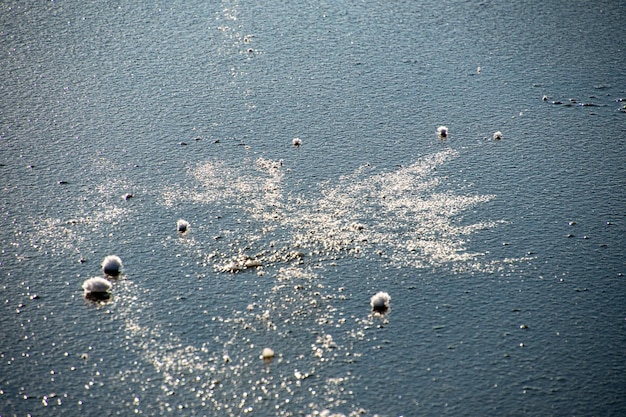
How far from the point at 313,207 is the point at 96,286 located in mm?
1087

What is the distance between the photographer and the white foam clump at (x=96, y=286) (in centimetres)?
308

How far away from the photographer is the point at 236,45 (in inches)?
208

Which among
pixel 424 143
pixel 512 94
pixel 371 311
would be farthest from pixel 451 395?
pixel 512 94

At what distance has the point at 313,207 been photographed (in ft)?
11.9

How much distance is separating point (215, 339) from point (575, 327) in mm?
1366

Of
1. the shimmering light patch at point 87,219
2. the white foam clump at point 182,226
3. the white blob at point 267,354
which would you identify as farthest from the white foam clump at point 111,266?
the white blob at point 267,354

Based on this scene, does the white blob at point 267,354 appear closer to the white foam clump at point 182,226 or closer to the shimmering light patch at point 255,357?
the shimmering light patch at point 255,357

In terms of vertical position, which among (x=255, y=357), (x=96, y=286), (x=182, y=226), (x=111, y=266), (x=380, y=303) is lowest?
(x=255, y=357)

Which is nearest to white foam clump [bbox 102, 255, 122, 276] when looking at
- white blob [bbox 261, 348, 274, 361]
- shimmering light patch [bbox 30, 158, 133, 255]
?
shimmering light patch [bbox 30, 158, 133, 255]

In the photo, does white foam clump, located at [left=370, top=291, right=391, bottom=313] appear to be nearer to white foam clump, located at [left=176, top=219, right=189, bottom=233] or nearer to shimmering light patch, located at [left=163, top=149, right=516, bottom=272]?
shimmering light patch, located at [left=163, top=149, right=516, bottom=272]

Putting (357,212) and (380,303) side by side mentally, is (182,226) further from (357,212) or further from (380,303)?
(380,303)

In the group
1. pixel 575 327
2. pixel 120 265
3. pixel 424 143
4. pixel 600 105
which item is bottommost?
pixel 575 327

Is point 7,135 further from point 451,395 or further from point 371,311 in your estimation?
point 451,395

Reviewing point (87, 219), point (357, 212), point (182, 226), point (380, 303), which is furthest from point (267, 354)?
point (87, 219)
